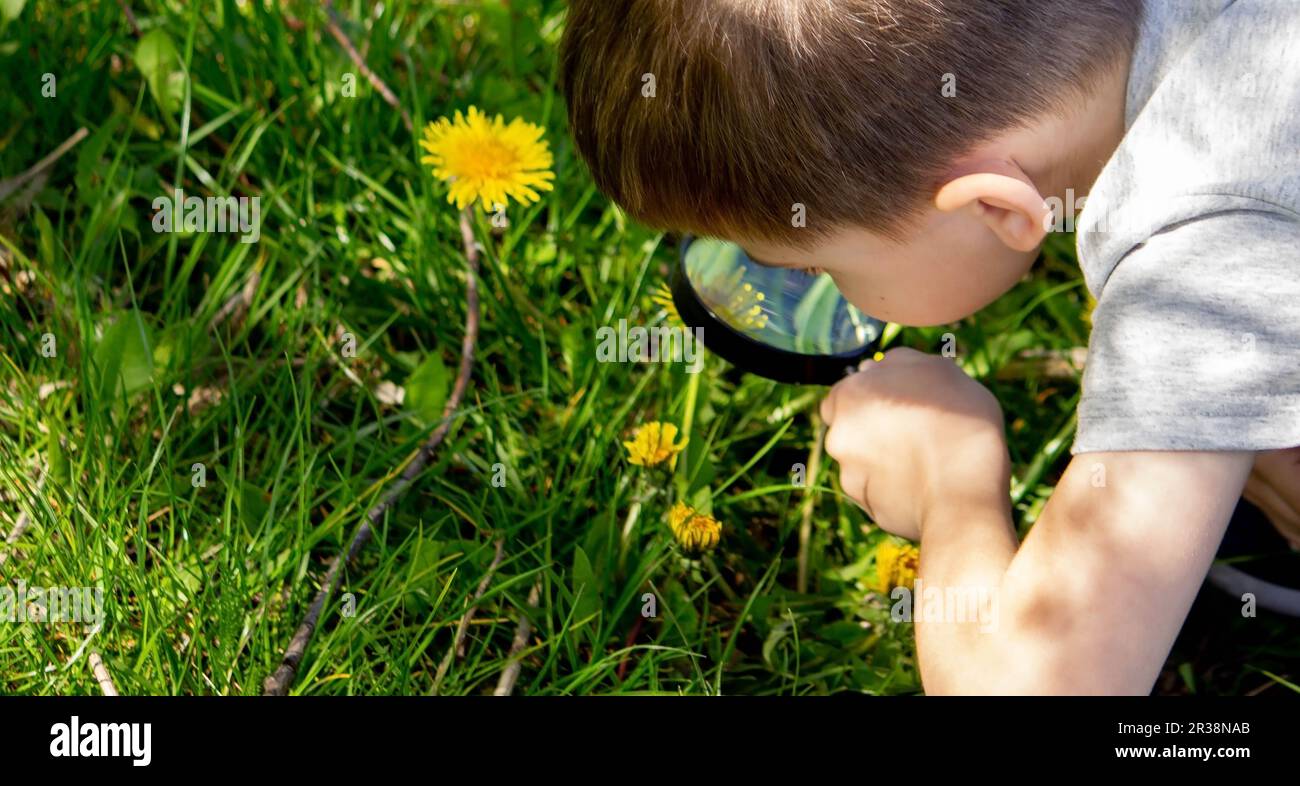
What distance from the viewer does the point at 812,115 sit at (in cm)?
146

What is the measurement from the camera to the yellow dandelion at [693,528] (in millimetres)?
1705

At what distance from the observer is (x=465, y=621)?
171 centimetres

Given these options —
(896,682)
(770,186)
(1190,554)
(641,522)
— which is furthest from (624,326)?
(1190,554)

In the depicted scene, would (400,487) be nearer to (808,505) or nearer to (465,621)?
(465,621)

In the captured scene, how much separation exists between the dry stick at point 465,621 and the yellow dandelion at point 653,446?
9.4 inches

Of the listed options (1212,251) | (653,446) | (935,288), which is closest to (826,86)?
(935,288)

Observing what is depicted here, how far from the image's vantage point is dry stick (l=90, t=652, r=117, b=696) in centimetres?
152

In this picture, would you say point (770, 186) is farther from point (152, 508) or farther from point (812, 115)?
point (152, 508)

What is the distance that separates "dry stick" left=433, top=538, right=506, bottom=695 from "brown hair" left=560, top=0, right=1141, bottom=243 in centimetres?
60

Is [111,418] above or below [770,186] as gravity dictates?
below

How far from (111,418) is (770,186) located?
1.01 meters

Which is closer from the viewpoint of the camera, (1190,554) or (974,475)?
(1190,554)

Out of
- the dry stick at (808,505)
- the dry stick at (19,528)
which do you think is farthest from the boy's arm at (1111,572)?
the dry stick at (19,528)

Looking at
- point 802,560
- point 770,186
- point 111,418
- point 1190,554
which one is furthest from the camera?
point 802,560
